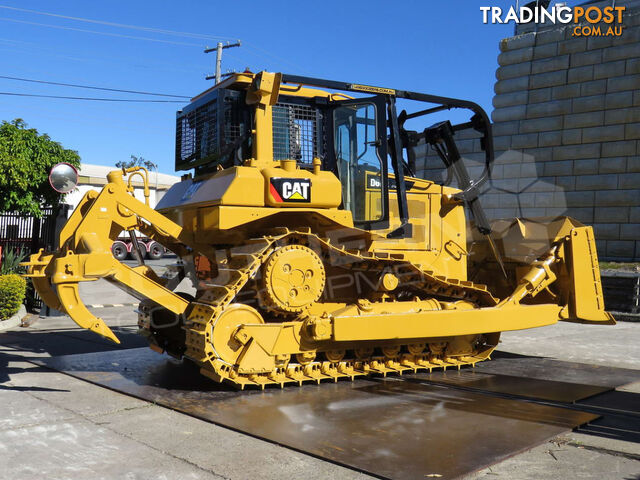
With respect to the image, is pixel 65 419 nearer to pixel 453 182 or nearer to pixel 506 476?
pixel 506 476

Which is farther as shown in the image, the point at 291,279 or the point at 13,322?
the point at 13,322

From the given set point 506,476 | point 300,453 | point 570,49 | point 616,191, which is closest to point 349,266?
point 300,453

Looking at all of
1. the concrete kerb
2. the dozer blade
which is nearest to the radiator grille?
the dozer blade

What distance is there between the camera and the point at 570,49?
1920cm

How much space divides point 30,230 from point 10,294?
3581mm

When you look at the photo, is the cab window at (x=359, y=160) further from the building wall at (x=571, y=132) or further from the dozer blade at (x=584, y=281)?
the building wall at (x=571, y=132)

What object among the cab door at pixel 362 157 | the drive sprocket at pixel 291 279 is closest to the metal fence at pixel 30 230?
the cab door at pixel 362 157

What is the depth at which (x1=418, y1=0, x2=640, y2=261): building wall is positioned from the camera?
17.9 metres

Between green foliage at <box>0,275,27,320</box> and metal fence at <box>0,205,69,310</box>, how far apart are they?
235cm

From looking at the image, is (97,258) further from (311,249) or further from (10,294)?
(10,294)

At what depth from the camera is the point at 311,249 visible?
6.88 metres

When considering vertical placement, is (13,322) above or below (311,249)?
below

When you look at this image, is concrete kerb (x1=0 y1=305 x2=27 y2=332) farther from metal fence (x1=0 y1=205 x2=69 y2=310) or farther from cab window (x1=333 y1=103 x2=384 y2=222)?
cab window (x1=333 y1=103 x2=384 y2=222)

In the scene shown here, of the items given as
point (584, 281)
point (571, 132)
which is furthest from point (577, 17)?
point (584, 281)
